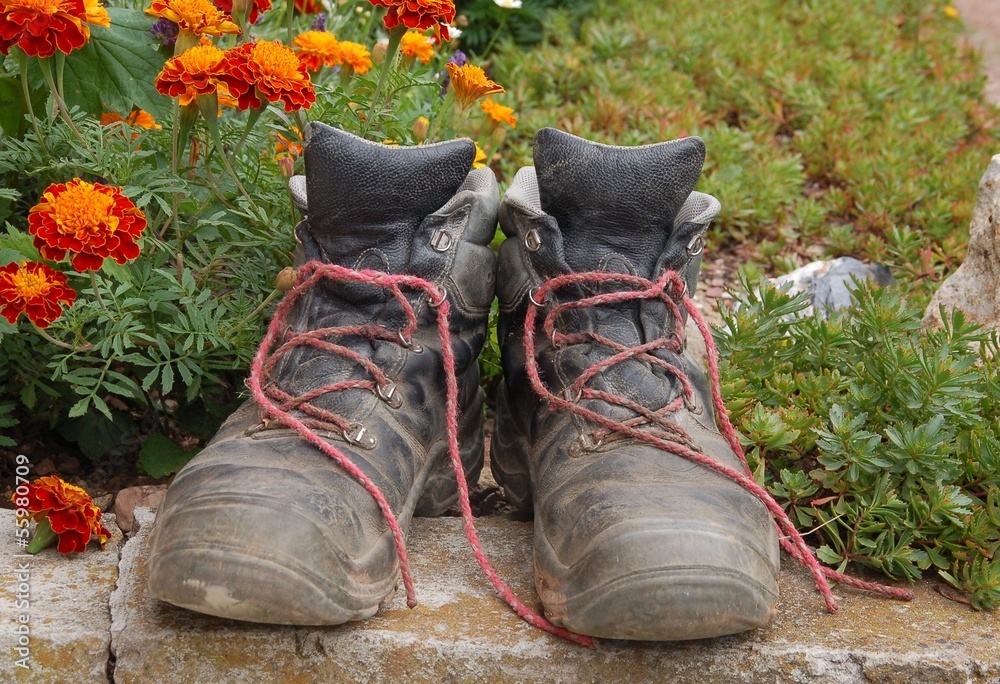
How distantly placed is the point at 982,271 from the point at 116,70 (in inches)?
89.8

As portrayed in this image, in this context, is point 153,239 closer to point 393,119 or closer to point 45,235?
point 45,235

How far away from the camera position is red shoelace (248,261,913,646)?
1726mm

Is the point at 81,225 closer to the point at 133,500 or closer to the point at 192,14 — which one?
the point at 192,14

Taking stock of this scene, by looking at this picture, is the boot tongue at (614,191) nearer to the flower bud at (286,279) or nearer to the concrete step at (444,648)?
the flower bud at (286,279)

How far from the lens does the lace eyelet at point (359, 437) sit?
1.75 meters

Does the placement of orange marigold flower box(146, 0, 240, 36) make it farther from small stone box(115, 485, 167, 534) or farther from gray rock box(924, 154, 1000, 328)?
gray rock box(924, 154, 1000, 328)

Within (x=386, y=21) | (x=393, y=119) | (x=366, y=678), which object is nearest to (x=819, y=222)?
(x=393, y=119)

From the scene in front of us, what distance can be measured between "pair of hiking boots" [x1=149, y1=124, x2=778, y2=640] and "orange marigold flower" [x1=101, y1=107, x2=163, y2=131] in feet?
2.09

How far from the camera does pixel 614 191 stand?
73.3 inches

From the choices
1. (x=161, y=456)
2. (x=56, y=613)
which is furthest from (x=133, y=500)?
(x=56, y=613)

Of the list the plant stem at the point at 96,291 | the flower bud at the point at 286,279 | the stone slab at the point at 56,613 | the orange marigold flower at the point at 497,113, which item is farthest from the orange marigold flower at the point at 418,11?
the stone slab at the point at 56,613

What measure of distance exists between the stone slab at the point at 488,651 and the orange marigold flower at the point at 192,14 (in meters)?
1.11

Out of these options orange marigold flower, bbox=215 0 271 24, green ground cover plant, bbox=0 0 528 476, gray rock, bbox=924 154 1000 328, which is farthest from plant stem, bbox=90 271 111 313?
gray rock, bbox=924 154 1000 328

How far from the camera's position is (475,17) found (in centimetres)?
491
